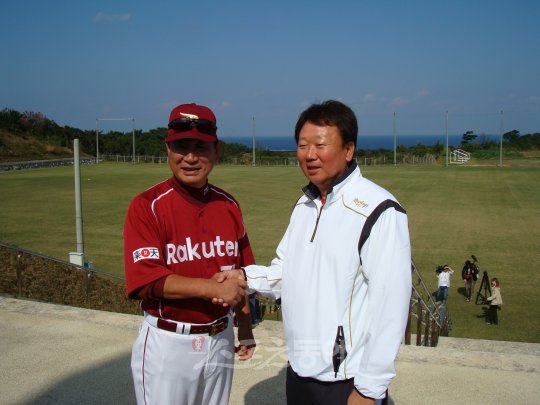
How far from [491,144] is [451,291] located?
264 feet

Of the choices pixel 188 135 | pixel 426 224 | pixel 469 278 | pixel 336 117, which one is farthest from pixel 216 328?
pixel 426 224

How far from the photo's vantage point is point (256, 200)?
28.9 m

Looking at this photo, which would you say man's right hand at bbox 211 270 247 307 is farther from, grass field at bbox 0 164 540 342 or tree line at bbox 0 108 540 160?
tree line at bbox 0 108 540 160

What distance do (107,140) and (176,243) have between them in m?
76.5

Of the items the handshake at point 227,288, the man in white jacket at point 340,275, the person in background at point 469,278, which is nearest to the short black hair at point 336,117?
the man in white jacket at point 340,275

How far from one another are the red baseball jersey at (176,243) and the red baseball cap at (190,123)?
0.87 feet

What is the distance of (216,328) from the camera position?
2.87m

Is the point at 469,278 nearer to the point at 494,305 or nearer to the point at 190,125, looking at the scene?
the point at 494,305

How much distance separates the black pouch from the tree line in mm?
61388

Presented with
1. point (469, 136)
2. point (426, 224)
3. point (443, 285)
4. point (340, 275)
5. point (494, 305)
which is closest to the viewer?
point (340, 275)

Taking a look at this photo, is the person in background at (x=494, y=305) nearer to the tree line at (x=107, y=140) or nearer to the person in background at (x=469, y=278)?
the person in background at (x=469, y=278)

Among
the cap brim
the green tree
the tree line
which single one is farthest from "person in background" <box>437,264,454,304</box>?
the green tree

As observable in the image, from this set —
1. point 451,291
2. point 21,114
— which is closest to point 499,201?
point 451,291

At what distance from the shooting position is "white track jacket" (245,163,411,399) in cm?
236
